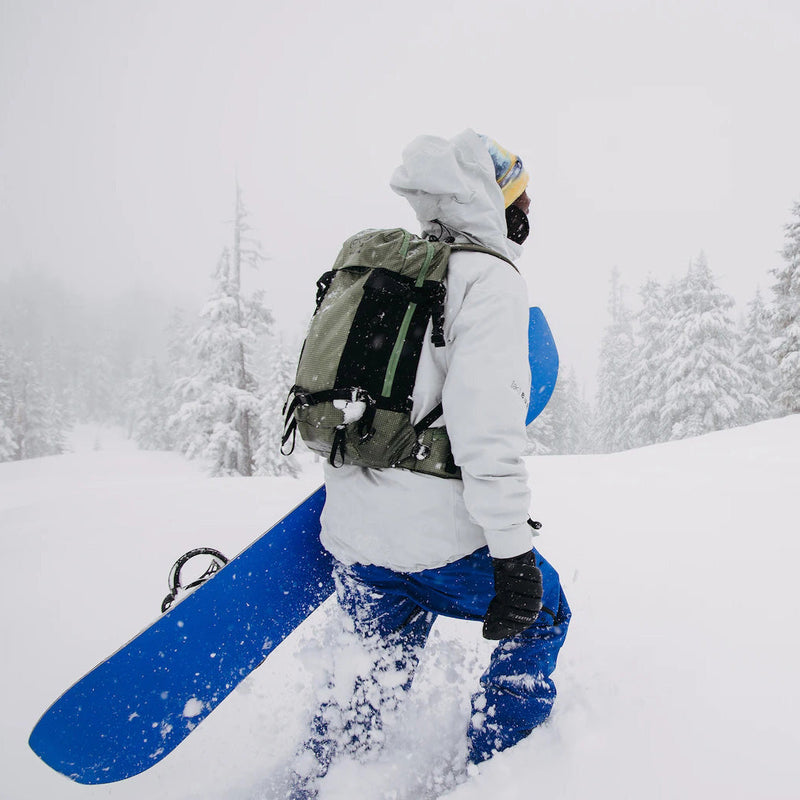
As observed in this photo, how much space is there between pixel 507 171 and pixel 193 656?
2.44 metres

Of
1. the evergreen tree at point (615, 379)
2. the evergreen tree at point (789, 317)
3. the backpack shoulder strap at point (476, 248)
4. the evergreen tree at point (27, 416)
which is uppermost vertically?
the backpack shoulder strap at point (476, 248)

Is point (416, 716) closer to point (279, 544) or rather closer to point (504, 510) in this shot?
point (279, 544)

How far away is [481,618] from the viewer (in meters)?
1.93

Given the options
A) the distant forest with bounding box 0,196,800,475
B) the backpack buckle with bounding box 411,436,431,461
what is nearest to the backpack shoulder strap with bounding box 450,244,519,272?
the backpack buckle with bounding box 411,436,431,461

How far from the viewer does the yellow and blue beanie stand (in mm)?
2232

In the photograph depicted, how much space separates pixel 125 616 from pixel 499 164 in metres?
3.59

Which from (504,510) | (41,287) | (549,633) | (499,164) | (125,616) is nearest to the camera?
(504,510)

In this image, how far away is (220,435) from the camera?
2119 cm

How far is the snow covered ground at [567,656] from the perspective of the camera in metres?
1.92

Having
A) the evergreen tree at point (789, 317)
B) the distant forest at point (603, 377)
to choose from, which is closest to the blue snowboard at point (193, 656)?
the distant forest at point (603, 377)

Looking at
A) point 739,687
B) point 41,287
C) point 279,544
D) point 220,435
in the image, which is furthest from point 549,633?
point 41,287

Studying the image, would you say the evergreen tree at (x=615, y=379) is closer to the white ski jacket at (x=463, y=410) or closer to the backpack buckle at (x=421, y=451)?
the white ski jacket at (x=463, y=410)

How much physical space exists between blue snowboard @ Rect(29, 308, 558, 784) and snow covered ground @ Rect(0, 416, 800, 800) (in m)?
0.23

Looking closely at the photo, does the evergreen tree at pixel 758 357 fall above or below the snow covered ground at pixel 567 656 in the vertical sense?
below
